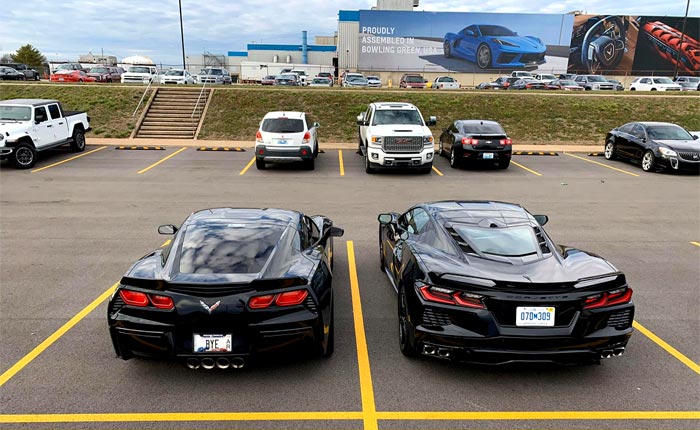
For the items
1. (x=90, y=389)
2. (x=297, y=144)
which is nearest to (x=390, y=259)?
(x=90, y=389)

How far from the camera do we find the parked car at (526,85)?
38.6 m

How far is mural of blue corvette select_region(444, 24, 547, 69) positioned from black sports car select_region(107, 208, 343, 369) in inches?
2312

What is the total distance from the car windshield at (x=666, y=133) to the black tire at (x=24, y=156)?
20.6m

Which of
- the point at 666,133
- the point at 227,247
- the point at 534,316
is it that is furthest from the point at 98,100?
the point at 534,316

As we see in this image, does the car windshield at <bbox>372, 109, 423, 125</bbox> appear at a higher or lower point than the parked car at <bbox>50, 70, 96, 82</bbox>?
lower

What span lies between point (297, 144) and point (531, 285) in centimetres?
1171

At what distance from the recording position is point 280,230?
493 cm

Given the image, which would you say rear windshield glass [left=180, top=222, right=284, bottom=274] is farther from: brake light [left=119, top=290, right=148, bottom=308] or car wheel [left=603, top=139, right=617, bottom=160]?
car wheel [left=603, top=139, right=617, bottom=160]

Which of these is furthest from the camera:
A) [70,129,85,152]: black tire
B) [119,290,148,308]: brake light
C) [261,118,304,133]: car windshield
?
[70,129,85,152]: black tire

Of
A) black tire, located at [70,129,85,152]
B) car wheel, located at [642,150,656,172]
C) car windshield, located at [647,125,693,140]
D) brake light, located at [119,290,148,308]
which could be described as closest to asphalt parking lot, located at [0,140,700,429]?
brake light, located at [119,290,148,308]

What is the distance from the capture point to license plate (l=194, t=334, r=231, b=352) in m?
3.85

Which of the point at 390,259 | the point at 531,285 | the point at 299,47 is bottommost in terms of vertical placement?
the point at 390,259

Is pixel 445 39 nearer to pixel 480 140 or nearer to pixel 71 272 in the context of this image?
pixel 480 140

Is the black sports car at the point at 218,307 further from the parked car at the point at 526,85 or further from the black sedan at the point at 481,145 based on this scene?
the parked car at the point at 526,85
